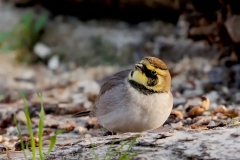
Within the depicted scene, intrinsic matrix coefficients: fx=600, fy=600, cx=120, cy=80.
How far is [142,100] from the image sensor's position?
3734 millimetres

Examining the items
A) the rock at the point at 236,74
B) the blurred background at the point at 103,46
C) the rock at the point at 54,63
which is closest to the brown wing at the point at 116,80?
the blurred background at the point at 103,46

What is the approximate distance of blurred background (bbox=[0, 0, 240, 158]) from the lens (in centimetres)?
626

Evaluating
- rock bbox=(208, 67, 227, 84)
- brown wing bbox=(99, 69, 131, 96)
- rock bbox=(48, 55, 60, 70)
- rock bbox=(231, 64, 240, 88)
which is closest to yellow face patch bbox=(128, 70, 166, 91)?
brown wing bbox=(99, 69, 131, 96)

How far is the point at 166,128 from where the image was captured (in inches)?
164

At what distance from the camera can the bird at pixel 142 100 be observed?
12.2 feet

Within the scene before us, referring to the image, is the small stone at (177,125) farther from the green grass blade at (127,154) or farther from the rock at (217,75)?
the rock at (217,75)

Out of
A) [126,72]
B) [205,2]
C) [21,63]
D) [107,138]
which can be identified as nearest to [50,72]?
Result: [21,63]

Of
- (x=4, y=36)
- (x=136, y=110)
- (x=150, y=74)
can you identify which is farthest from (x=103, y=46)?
(x=136, y=110)

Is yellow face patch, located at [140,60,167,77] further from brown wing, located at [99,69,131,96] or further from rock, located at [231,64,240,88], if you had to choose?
rock, located at [231,64,240,88]

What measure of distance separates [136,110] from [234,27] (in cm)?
259

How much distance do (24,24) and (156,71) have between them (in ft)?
18.2

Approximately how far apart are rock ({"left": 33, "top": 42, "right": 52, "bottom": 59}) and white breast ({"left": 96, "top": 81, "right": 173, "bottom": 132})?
5092 mm

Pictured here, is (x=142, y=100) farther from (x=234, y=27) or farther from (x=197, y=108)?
(x=234, y=27)

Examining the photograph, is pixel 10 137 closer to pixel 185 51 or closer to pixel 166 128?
pixel 166 128
